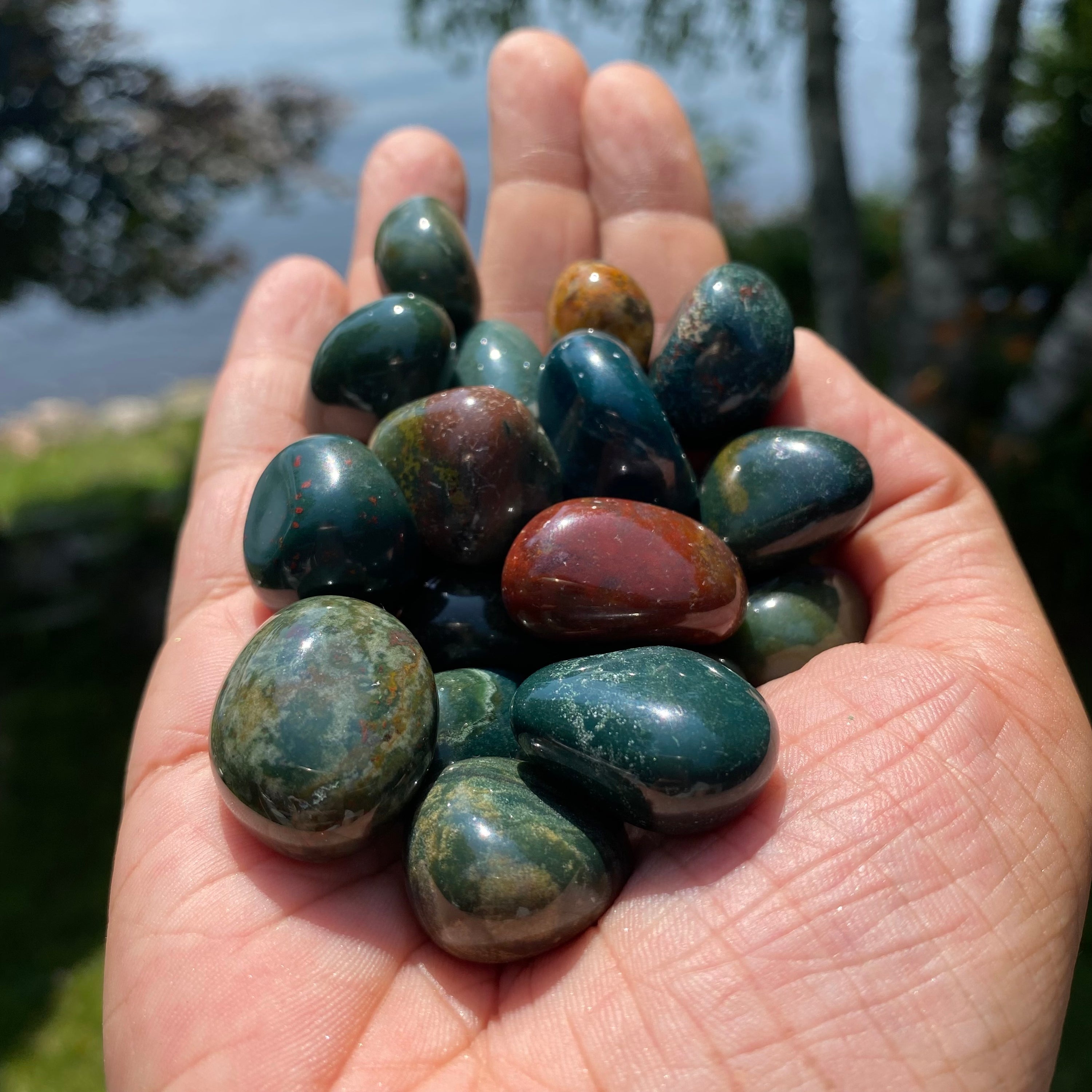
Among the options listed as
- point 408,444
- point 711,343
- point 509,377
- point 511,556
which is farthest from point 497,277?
point 511,556

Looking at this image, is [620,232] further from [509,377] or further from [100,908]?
[100,908]

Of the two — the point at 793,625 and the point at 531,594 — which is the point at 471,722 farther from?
the point at 793,625

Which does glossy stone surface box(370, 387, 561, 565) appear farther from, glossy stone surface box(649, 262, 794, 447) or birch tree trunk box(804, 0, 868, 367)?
birch tree trunk box(804, 0, 868, 367)

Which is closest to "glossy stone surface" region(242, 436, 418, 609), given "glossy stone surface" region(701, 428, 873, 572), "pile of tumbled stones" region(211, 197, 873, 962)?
"pile of tumbled stones" region(211, 197, 873, 962)

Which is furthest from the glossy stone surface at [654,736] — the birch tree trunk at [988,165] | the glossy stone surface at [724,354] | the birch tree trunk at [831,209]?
the birch tree trunk at [988,165]

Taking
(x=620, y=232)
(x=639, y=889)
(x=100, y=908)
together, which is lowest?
(x=100, y=908)
